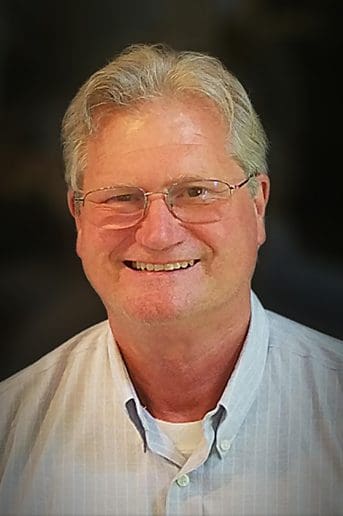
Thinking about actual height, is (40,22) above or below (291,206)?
above

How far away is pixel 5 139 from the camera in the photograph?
1.18m

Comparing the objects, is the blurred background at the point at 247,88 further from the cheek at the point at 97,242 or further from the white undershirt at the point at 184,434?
the white undershirt at the point at 184,434

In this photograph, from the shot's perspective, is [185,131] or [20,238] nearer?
[185,131]

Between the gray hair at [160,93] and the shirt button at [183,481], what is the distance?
0.41 m

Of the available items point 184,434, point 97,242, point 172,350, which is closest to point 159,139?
point 97,242

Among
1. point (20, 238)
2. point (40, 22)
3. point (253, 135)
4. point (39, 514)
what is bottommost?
point (39, 514)

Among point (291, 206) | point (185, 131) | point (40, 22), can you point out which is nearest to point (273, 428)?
point (291, 206)

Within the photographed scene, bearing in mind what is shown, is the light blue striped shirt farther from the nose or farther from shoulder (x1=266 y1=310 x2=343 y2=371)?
the nose

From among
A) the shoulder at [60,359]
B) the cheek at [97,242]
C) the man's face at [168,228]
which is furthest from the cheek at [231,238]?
the shoulder at [60,359]

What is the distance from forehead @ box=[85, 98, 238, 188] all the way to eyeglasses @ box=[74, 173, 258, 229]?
18mm

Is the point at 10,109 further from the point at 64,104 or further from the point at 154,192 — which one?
the point at 154,192

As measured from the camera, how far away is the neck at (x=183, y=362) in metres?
1.15

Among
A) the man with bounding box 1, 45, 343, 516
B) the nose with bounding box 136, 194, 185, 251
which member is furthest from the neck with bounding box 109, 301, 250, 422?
the nose with bounding box 136, 194, 185, 251

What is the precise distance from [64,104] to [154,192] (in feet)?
0.63
